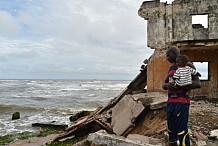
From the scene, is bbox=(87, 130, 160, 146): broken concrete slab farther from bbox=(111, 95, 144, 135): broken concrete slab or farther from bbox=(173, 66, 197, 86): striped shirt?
bbox=(173, 66, 197, 86): striped shirt

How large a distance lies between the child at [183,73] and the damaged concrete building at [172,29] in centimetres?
562

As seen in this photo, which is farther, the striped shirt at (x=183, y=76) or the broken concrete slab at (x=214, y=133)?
the broken concrete slab at (x=214, y=133)

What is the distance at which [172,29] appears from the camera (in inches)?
412

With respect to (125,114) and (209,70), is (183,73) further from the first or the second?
(209,70)

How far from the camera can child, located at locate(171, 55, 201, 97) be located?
485cm

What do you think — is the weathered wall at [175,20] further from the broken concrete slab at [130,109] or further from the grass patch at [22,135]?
the grass patch at [22,135]

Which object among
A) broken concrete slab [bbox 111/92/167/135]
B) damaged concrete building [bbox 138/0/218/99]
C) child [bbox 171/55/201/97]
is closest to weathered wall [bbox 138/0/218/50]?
damaged concrete building [bbox 138/0/218/99]

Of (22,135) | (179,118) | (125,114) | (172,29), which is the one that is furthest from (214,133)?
(22,135)

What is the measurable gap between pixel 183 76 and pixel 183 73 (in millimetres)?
53

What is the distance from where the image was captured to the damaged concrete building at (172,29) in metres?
10.0

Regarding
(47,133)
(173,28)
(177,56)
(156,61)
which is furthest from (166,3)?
(47,133)

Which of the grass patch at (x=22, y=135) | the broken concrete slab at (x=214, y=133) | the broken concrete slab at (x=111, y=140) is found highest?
the broken concrete slab at (x=214, y=133)

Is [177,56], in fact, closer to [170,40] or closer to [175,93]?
[175,93]

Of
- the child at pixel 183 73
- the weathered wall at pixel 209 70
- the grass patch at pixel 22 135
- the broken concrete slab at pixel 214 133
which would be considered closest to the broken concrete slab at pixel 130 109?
the broken concrete slab at pixel 214 133
